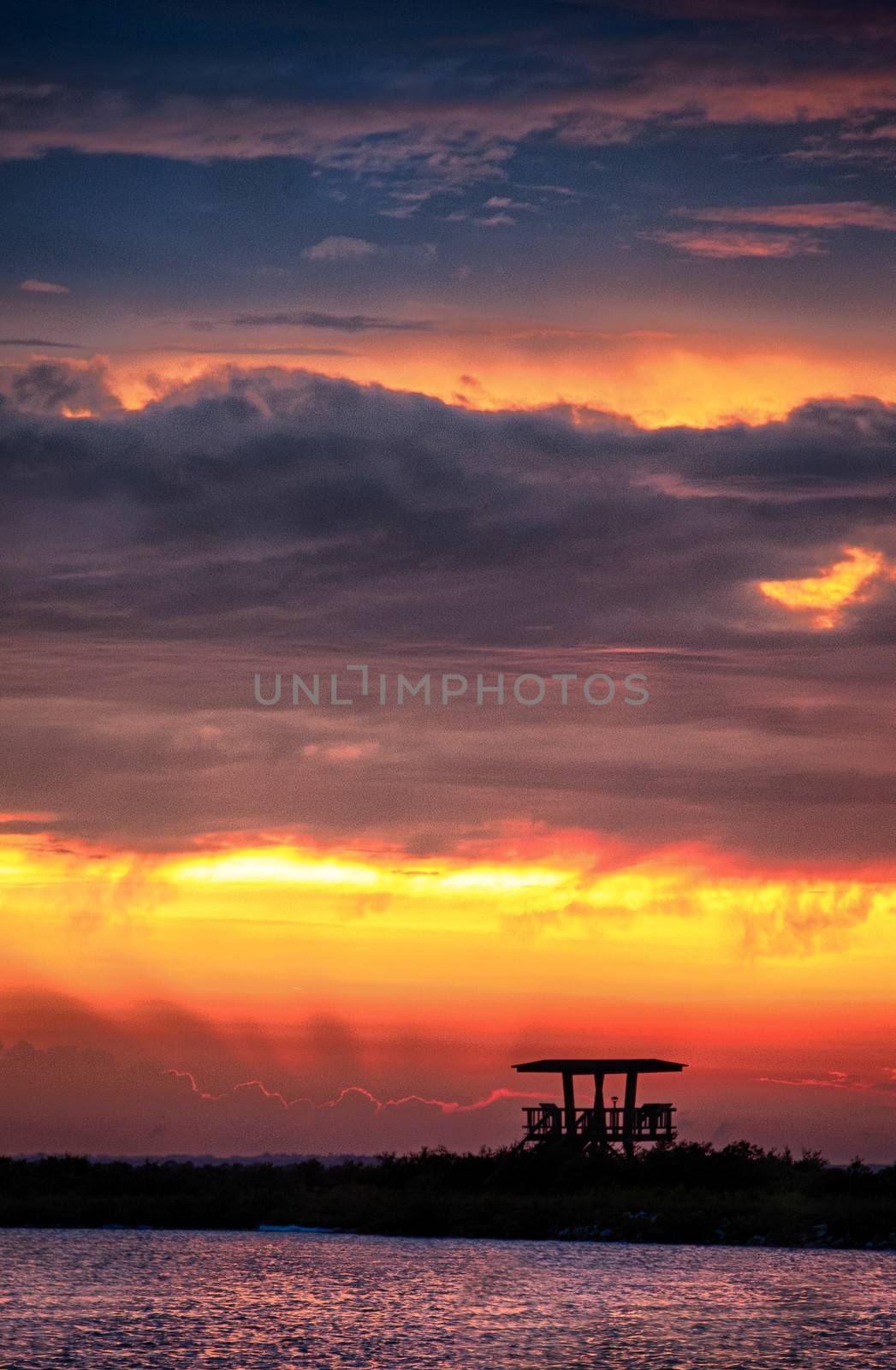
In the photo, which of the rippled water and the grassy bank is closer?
the rippled water

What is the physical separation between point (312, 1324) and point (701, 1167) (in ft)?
111

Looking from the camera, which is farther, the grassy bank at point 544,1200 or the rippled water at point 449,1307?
the grassy bank at point 544,1200

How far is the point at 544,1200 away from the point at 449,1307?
25.7 m

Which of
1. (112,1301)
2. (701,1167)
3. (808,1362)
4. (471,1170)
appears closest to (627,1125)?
(701,1167)

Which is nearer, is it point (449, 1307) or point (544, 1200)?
point (449, 1307)

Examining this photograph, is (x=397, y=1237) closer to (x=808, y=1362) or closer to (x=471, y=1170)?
(x=471, y=1170)

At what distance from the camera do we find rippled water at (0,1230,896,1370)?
42.1 m

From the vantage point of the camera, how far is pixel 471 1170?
270ft

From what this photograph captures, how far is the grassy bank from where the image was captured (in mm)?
73250

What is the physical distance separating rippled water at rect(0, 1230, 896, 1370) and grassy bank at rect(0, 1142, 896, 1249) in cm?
190

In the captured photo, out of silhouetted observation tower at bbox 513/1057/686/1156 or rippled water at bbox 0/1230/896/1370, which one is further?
silhouetted observation tower at bbox 513/1057/686/1156

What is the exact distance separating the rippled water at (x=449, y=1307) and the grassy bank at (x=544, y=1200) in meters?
1.90

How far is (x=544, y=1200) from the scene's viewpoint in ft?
251

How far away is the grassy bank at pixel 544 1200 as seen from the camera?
73.2 m
